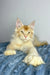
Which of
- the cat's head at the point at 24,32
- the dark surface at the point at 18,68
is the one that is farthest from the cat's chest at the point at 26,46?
the dark surface at the point at 18,68

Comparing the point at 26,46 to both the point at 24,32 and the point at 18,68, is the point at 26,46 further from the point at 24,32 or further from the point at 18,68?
the point at 18,68

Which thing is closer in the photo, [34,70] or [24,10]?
[34,70]

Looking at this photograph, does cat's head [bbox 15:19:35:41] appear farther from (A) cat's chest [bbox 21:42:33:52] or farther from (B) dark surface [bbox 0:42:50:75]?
(B) dark surface [bbox 0:42:50:75]

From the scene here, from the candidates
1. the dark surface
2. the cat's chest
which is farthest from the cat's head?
the dark surface

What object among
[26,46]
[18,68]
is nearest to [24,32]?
[26,46]

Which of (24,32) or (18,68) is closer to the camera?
(18,68)

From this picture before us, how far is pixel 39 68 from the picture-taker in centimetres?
117

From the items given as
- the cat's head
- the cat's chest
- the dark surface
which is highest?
the cat's head

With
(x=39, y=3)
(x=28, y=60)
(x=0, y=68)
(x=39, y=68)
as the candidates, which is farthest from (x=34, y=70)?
(x=39, y=3)

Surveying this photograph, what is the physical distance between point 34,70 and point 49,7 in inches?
50.8

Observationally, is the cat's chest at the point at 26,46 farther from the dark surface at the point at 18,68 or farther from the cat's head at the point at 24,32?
the dark surface at the point at 18,68

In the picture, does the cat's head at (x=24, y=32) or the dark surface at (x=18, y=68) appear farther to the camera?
the cat's head at (x=24, y=32)

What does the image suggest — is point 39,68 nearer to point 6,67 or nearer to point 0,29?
point 6,67

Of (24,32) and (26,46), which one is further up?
(24,32)
